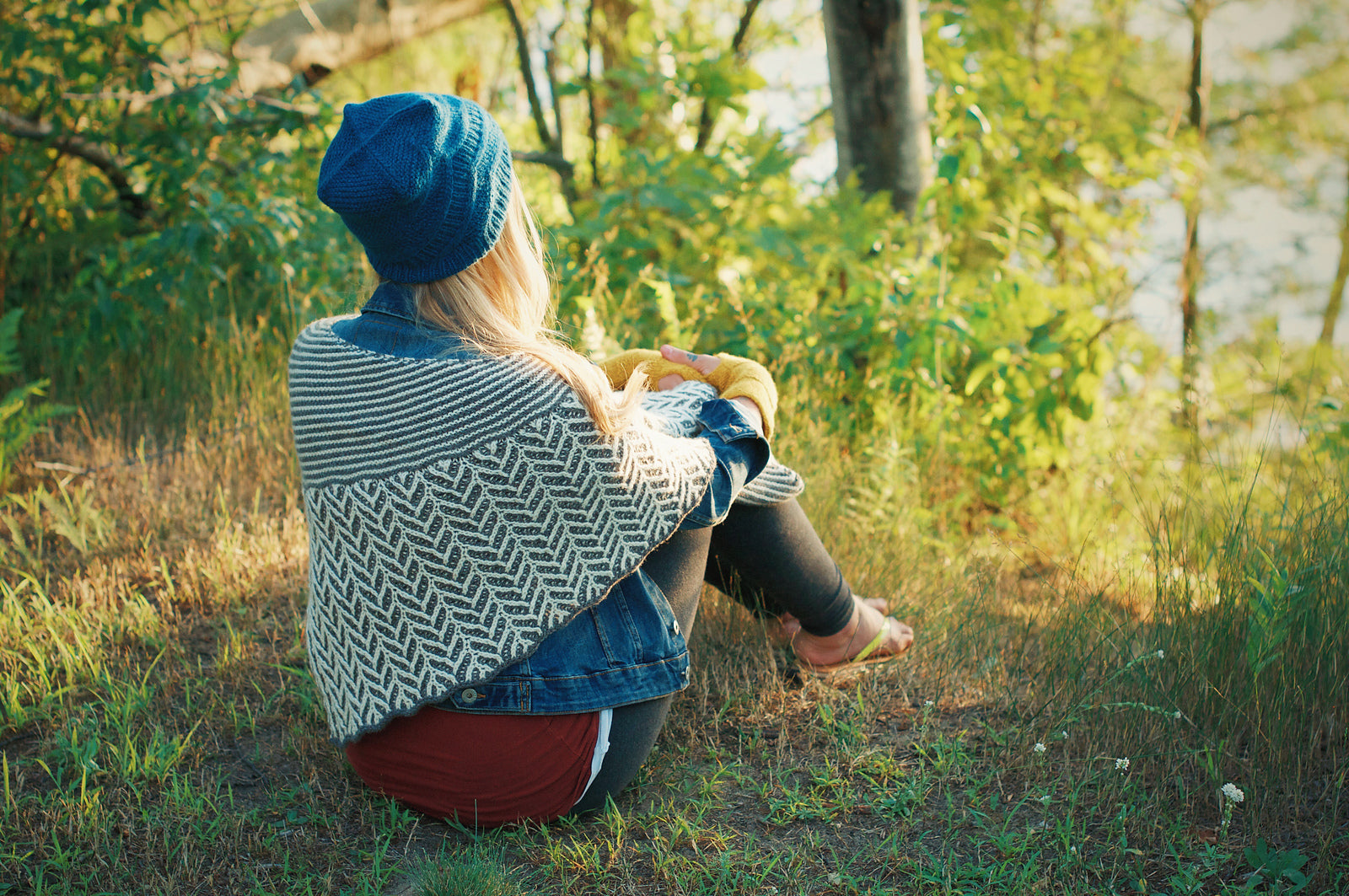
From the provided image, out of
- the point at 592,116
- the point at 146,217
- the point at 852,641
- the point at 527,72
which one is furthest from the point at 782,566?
the point at 527,72

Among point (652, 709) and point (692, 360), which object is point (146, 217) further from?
point (652, 709)

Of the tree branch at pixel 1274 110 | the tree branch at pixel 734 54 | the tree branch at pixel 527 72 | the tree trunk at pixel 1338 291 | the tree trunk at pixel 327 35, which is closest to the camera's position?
Answer: the tree branch at pixel 734 54

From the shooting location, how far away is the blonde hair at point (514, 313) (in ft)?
4.80

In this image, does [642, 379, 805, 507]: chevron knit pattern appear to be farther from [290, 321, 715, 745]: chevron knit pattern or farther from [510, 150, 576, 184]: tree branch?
[510, 150, 576, 184]: tree branch

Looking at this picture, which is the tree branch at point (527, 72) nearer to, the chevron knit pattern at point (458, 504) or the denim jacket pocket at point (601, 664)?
the chevron knit pattern at point (458, 504)

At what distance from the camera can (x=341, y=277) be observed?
12.4 ft

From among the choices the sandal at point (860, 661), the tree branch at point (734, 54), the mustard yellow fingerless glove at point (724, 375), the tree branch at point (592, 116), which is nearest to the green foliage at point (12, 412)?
the mustard yellow fingerless glove at point (724, 375)

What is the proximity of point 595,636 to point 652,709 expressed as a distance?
0.64 feet

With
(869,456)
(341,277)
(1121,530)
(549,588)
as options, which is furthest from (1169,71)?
(549,588)

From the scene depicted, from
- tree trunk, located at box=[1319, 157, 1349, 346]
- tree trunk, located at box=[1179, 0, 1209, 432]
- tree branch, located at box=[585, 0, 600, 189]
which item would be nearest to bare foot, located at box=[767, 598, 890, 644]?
tree branch, located at box=[585, 0, 600, 189]

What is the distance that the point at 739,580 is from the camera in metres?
2.21

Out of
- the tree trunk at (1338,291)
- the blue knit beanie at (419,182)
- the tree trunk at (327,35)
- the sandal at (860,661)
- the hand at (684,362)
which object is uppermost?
the tree trunk at (327,35)

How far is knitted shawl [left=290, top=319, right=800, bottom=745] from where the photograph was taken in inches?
56.7

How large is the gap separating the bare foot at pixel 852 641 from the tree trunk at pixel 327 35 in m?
4.25
